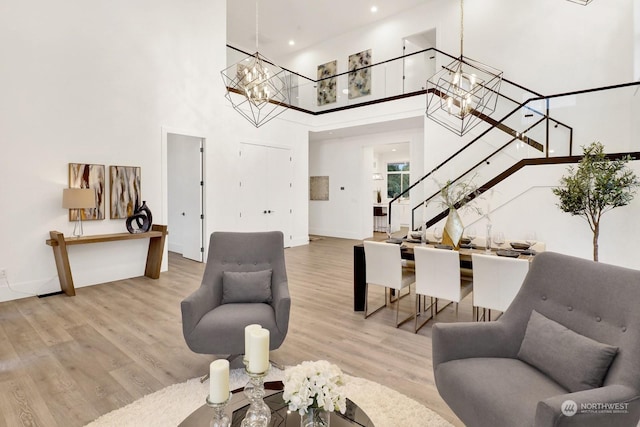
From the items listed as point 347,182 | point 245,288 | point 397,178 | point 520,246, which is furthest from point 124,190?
point 397,178

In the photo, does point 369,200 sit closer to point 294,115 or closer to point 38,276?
point 294,115

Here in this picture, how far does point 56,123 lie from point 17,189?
41.8 inches

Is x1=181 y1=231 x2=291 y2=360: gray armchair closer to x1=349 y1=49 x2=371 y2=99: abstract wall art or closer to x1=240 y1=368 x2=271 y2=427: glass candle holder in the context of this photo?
x1=240 y1=368 x2=271 y2=427: glass candle holder

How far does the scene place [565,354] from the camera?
1.73 meters

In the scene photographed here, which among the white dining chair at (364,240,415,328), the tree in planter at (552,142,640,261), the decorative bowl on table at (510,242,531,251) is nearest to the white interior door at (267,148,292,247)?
the white dining chair at (364,240,415,328)

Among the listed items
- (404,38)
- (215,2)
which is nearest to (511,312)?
(215,2)

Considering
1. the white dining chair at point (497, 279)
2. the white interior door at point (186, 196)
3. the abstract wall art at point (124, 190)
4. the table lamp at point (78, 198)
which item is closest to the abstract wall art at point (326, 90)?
the white interior door at point (186, 196)

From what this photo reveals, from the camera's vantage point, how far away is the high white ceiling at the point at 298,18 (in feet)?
28.7

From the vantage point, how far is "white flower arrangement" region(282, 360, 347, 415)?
48.5 inches

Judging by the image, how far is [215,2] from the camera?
6812mm

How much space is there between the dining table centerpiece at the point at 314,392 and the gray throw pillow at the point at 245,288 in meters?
1.72

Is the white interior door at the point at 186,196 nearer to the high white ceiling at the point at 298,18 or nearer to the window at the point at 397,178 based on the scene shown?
the high white ceiling at the point at 298,18

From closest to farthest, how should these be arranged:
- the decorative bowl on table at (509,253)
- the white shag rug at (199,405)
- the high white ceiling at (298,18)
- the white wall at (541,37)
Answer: the white shag rug at (199,405) → the decorative bowl on table at (509,253) → the white wall at (541,37) → the high white ceiling at (298,18)

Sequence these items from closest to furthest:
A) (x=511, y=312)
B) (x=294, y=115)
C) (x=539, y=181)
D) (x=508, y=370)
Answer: (x=508, y=370) → (x=511, y=312) → (x=539, y=181) → (x=294, y=115)
